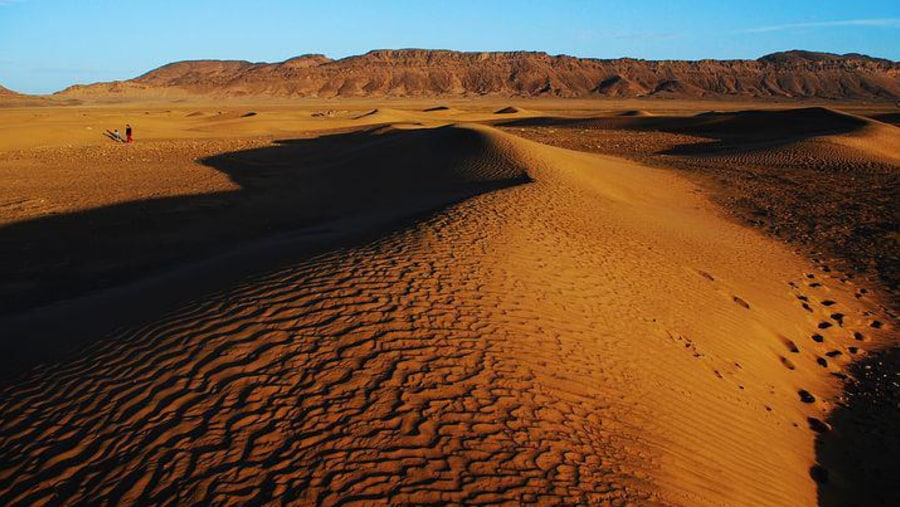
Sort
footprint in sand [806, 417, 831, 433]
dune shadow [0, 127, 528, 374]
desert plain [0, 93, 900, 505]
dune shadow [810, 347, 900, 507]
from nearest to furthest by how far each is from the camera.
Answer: desert plain [0, 93, 900, 505] < dune shadow [810, 347, 900, 507] < footprint in sand [806, 417, 831, 433] < dune shadow [0, 127, 528, 374]

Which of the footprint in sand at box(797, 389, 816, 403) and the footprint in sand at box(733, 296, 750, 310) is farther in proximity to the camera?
the footprint in sand at box(733, 296, 750, 310)

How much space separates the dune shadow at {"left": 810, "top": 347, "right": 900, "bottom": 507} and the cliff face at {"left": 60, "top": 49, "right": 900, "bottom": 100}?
120391mm

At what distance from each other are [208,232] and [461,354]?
32.0 feet

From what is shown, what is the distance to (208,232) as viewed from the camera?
43.3 feet

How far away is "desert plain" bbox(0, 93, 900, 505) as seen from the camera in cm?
398

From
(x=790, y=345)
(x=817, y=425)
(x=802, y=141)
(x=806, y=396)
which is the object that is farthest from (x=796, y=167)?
(x=817, y=425)

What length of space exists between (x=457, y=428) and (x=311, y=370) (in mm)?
1415

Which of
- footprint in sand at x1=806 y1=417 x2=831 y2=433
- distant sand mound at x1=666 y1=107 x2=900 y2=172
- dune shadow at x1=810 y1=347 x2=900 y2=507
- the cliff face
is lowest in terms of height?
dune shadow at x1=810 y1=347 x2=900 y2=507

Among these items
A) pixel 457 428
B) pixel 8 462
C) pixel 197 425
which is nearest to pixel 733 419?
pixel 457 428

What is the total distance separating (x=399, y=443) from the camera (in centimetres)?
409

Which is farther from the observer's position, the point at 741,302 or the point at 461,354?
the point at 741,302

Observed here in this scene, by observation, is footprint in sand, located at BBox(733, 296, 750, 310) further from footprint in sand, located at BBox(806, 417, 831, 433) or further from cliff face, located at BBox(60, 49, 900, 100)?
cliff face, located at BBox(60, 49, 900, 100)

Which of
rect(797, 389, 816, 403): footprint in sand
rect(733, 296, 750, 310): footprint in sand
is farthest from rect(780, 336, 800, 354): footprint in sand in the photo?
rect(797, 389, 816, 403): footprint in sand

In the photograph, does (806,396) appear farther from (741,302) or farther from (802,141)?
(802,141)
